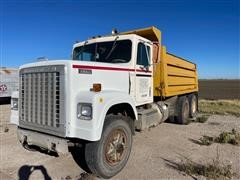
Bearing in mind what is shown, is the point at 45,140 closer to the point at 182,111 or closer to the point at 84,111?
the point at 84,111

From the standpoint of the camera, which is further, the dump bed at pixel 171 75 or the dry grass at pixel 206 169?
the dump bed at pixel 171 75

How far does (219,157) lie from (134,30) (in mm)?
4229

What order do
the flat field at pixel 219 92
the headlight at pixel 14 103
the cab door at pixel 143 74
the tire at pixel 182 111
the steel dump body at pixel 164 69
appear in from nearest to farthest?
the headlight at pixel 14 103 → the cab door at pixel 143 74 → the steel dump body at pixel 164 69 → the tire at pixel 182 111 → the flat field at pixel 219 92

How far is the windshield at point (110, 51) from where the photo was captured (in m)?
5.57

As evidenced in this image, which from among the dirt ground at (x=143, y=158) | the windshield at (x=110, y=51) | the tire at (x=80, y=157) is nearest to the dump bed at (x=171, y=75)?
the dirt ground at (x=143, y=158)

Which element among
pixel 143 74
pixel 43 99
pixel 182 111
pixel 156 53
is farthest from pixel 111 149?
pixel 182 111

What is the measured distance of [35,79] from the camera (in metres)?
4.38

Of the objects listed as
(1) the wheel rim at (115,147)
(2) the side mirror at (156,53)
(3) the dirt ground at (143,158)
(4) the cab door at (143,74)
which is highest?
(2) the side mirror at (156,53)

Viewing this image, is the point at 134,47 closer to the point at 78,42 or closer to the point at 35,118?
the point at 78,42

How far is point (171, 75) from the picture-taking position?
781cm

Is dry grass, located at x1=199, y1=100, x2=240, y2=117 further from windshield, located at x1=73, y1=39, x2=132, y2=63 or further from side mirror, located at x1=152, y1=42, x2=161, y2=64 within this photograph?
windshield, located at x1=73, y1=39, x2=132, y2=63

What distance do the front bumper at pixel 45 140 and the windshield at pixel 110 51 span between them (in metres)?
2.34

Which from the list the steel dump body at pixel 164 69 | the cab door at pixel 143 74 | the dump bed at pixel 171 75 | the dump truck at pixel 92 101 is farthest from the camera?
the dump bed at pixel 171 75

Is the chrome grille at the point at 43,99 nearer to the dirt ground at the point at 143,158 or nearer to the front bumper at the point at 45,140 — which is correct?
the front bumper at the point at 45,140
